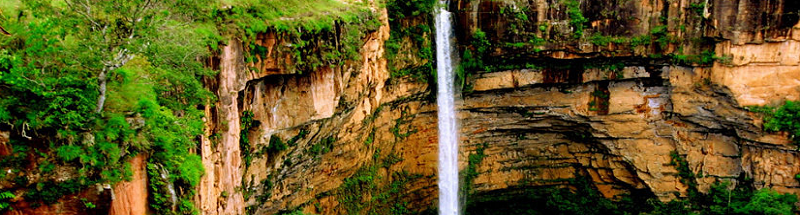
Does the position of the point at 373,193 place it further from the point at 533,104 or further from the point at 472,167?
the point at 533,104

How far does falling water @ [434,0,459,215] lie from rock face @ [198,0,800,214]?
1.07 ft

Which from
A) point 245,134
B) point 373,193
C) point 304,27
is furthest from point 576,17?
point 245,134

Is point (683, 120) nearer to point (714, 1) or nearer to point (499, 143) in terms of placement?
point (714, 1)

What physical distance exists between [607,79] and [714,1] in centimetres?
332

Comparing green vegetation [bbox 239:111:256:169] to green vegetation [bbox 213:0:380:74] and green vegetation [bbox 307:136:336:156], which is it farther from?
green vegetation [bbox 307:136:336:156]

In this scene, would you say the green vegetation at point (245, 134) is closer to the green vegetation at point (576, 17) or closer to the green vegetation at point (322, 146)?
the green vegetation at point (322, 146)

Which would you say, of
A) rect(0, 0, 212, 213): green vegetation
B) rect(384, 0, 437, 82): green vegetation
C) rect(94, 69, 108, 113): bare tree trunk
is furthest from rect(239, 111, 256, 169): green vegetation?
rect(384, 0, 437, 82): green vegetation

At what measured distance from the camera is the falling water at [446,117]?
50.0 feet

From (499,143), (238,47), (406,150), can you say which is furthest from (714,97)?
(238,47)

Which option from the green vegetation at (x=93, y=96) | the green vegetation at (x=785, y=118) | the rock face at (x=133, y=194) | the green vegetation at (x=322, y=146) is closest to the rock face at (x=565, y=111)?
the green vegetation at (x=322, y=146)

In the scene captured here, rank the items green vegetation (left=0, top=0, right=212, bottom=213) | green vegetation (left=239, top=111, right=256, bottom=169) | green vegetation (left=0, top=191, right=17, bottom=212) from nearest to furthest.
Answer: green vegetation (left=0, top=191, right=17, bottom=212)
green vegetation (left=0, top=0, right=212, bottom=213)
green vegetation (left=239, top=111, right=256, bottom=169)

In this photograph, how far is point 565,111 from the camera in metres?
16.9

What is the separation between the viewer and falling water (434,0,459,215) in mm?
15250

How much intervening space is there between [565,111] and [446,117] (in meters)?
3.61
